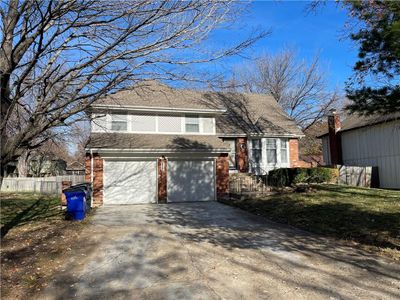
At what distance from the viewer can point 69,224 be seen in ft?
36.7

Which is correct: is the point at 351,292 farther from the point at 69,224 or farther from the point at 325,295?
the point at 69,224

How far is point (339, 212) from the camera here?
11.8m

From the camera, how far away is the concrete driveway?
543 centimetres

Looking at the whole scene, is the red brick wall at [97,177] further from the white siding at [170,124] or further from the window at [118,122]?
the white siding at [170,124]

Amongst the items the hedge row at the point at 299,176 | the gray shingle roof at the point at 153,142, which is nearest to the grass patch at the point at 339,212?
the hedge row at the point at 299,176

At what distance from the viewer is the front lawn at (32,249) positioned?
19.6ft

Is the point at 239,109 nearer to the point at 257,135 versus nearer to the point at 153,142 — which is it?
the point at 257,135

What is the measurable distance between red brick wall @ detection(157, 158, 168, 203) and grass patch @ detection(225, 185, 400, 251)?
10.00 ft

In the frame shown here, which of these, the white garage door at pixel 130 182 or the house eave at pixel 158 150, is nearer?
the house eave at pixel 158 150

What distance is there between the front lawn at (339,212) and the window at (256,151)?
5324 mm

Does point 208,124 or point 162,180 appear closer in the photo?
point 162,180

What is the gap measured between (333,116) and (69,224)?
73.0ft

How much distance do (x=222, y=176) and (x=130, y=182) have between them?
447 cm

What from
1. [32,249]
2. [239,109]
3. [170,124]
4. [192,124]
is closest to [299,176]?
[192,124]
